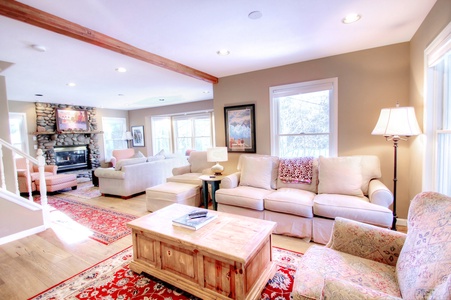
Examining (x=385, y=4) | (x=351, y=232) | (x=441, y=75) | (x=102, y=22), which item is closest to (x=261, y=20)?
(x=385, y=4)

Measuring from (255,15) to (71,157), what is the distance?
24.2 feet

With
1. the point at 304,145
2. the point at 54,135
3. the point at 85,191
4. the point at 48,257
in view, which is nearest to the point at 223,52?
the point at 304,145

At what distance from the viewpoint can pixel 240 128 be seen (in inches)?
157

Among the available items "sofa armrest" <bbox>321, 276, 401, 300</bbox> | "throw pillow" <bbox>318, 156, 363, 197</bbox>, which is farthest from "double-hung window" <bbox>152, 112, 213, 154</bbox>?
"sofa armrest" <bbox>321, 276, 401, 300</bbox>

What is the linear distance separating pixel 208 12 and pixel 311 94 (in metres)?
2.14

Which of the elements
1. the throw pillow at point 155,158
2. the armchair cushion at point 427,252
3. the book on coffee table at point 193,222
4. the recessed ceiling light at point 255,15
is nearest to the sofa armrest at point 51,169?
the throw pillow at point 155,158

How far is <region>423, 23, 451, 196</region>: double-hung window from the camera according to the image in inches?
75.9

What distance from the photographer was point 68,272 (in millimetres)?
2090

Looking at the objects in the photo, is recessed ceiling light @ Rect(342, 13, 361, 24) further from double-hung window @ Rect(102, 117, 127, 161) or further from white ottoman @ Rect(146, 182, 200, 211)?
double-hung window @ Rect(102, 117, 127, 161)

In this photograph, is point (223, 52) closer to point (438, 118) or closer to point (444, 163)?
point (438, 118)

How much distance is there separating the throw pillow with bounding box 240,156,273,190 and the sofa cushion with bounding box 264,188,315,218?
0.34m

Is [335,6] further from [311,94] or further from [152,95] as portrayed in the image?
[152,95]

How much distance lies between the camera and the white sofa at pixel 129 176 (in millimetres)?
4418

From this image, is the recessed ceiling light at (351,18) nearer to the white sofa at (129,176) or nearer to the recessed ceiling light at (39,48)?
the recessed ceiling light at (39,48)
